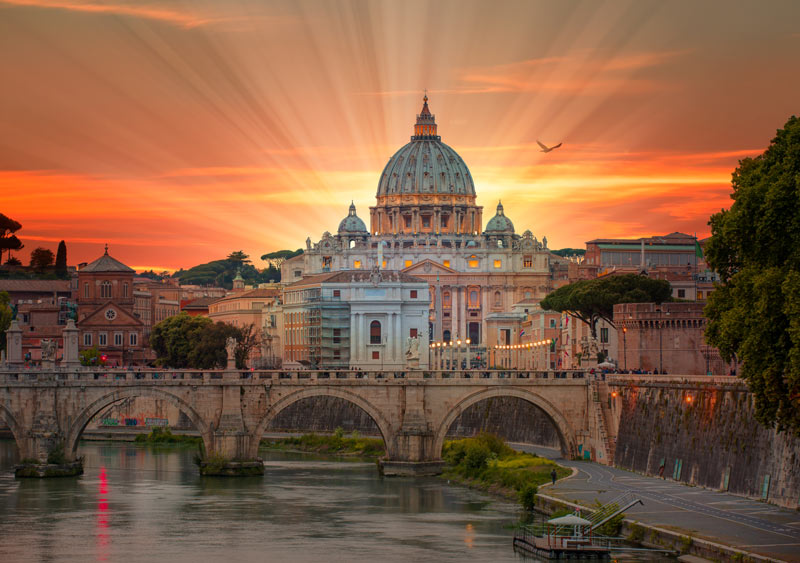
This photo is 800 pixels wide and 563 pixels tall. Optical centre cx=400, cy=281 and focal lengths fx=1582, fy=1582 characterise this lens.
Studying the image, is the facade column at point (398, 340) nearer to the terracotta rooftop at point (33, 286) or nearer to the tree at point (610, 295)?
the terracotta rooftop at point (33, 286)

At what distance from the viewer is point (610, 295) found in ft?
288

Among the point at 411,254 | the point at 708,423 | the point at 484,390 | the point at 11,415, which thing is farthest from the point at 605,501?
the point at 411,254

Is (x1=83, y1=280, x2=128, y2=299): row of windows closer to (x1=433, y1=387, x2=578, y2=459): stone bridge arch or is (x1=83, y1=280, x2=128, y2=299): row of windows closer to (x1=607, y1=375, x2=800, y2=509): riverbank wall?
(x1=433, y1=387, x2=578, y2=459): stone bridge arch

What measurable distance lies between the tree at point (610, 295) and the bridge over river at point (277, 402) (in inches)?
814

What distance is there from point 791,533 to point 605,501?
8764 millimetres

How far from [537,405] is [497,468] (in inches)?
166

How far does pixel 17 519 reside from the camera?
53.6 m

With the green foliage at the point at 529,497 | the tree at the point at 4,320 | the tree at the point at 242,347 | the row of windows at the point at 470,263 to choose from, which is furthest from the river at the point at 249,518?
Answer: the row of windows at the point at 470,263

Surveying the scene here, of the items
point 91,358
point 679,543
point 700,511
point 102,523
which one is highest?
point 91,358

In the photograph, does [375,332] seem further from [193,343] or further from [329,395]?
[329,395]

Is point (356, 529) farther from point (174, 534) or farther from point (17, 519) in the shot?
point (17, 519)

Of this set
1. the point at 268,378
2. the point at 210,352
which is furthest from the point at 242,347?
the point at 268,378

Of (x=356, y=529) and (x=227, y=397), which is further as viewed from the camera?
(x=227, y=397)

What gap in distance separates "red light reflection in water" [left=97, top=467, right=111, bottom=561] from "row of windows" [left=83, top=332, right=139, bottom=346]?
169ft
